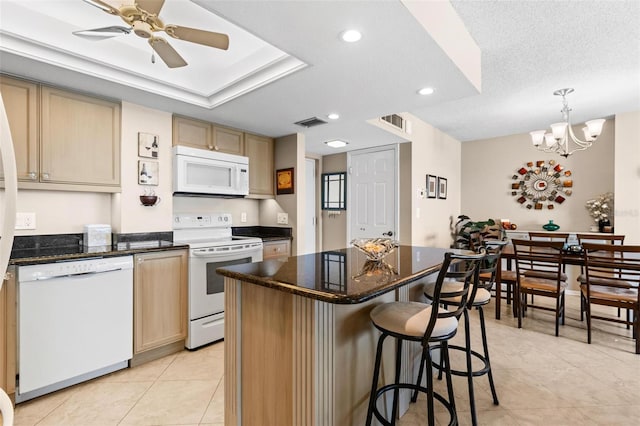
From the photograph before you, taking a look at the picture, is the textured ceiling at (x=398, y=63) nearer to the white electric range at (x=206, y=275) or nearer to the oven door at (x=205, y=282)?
the white electric range at (x=206, y=275)

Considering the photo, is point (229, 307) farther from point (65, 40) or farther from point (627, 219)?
point (627, 219)

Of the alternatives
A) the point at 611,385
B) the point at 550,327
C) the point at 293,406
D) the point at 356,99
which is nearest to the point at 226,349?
the point at 293,406

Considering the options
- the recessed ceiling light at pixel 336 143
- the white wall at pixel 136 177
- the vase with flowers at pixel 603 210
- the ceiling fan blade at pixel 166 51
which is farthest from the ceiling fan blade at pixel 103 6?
the vase with flowers at pixel 603 210

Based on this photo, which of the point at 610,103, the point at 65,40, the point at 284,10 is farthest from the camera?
the point at 610,103

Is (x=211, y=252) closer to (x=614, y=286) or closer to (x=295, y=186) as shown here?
(x=295, y=186)

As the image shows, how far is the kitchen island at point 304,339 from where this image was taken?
4.31ft

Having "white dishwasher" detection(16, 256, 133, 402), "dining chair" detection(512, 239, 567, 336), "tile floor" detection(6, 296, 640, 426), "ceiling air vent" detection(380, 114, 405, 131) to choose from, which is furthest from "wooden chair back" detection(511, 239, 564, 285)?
"white dishwasher" detection(16, 256, 133, 402)

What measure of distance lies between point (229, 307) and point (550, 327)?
A: 3.30 meters

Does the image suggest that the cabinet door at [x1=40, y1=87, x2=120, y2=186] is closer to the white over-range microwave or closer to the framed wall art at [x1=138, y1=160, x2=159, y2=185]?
the framed wall art at [x1=138, y1=160, x2=159, y2=185]

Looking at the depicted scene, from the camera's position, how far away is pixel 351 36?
1710mm

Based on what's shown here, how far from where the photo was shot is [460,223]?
561cm

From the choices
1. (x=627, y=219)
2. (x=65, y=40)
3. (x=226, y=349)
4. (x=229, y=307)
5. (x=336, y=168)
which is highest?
(x=65, y=40)

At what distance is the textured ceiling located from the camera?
63.2 inches

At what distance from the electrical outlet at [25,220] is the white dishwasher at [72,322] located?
593 millimetres
